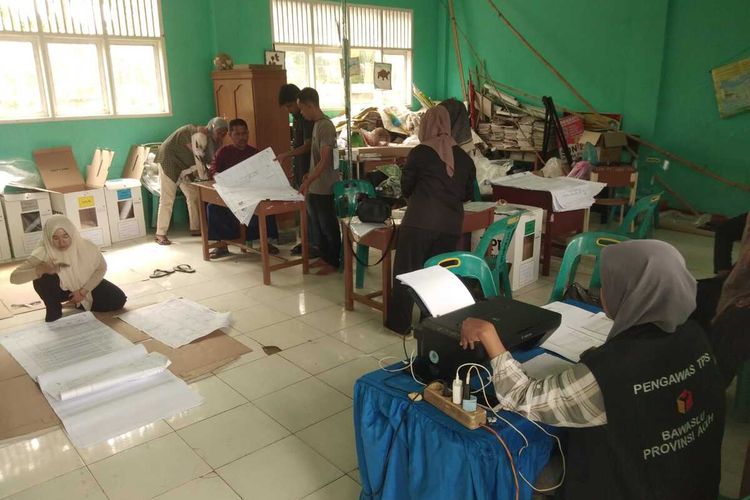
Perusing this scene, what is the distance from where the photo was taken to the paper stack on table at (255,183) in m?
4.55

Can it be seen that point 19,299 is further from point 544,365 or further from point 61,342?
point 544,365

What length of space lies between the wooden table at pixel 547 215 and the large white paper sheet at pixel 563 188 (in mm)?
47

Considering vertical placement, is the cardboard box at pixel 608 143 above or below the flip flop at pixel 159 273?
above

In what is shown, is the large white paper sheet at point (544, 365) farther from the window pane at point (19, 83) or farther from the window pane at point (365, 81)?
the window pane at point (365, 81)

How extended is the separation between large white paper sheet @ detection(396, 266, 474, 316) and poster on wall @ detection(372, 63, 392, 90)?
7351mm

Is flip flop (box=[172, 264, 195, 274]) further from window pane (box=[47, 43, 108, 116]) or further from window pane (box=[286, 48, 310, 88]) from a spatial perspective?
window pane (box=[286, 48, 310, 88])

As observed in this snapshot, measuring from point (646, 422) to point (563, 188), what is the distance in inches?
139

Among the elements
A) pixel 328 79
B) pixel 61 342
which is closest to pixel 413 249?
pixel 61 342

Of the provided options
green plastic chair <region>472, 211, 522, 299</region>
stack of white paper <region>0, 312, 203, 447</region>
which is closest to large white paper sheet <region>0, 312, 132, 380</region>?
stack of white paper <region>0, 312, 203, 447</region>

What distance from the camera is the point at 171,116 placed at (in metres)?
6.58

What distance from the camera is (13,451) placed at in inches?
98.0

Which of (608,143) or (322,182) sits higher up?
(608,143)

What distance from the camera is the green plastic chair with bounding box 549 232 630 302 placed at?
102 inches

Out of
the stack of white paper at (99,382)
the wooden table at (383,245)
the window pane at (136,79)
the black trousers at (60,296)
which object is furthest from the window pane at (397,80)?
the stack of white paper at (99,382)
